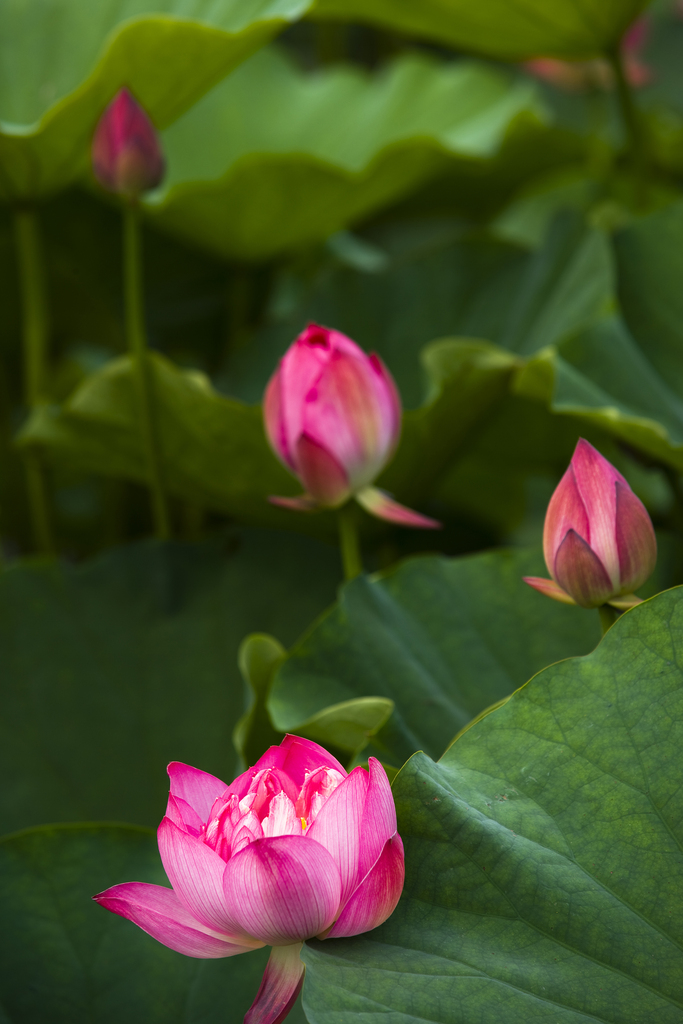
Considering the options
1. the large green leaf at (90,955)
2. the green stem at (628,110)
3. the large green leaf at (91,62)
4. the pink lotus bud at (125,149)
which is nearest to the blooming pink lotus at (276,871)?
the large green leaf at (90,955)

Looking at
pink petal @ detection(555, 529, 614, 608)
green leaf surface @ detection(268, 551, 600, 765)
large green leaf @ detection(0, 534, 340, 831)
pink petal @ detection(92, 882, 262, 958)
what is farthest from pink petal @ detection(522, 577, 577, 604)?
large green leaf @ detection(0, 534, 340, 831)

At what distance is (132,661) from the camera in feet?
2.62

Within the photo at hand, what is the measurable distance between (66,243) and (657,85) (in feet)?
5.73

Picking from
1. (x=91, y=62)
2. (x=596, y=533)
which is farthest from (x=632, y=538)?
(x=91, y=62)

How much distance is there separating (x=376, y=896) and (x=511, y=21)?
0.93 metres

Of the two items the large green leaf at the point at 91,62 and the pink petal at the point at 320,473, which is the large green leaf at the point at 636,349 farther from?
the large green leaf at the point at 91,62

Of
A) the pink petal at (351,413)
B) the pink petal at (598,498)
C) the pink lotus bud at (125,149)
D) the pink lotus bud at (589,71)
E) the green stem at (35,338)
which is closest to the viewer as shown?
the pink petal at (598,498)

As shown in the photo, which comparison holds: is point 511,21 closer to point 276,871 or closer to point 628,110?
point 628,110

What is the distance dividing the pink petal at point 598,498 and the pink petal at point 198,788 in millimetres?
218

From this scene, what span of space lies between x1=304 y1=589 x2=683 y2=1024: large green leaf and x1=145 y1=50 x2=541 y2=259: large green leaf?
722mm

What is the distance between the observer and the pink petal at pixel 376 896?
0.37 metres

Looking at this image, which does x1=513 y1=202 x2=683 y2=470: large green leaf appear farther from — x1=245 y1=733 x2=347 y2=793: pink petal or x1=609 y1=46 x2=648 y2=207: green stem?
x1=245 y1=733 x2=347 y2=793: pink petal

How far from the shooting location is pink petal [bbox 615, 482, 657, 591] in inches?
18.1

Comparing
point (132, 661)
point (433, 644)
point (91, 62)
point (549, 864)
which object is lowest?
point (132, 661)
